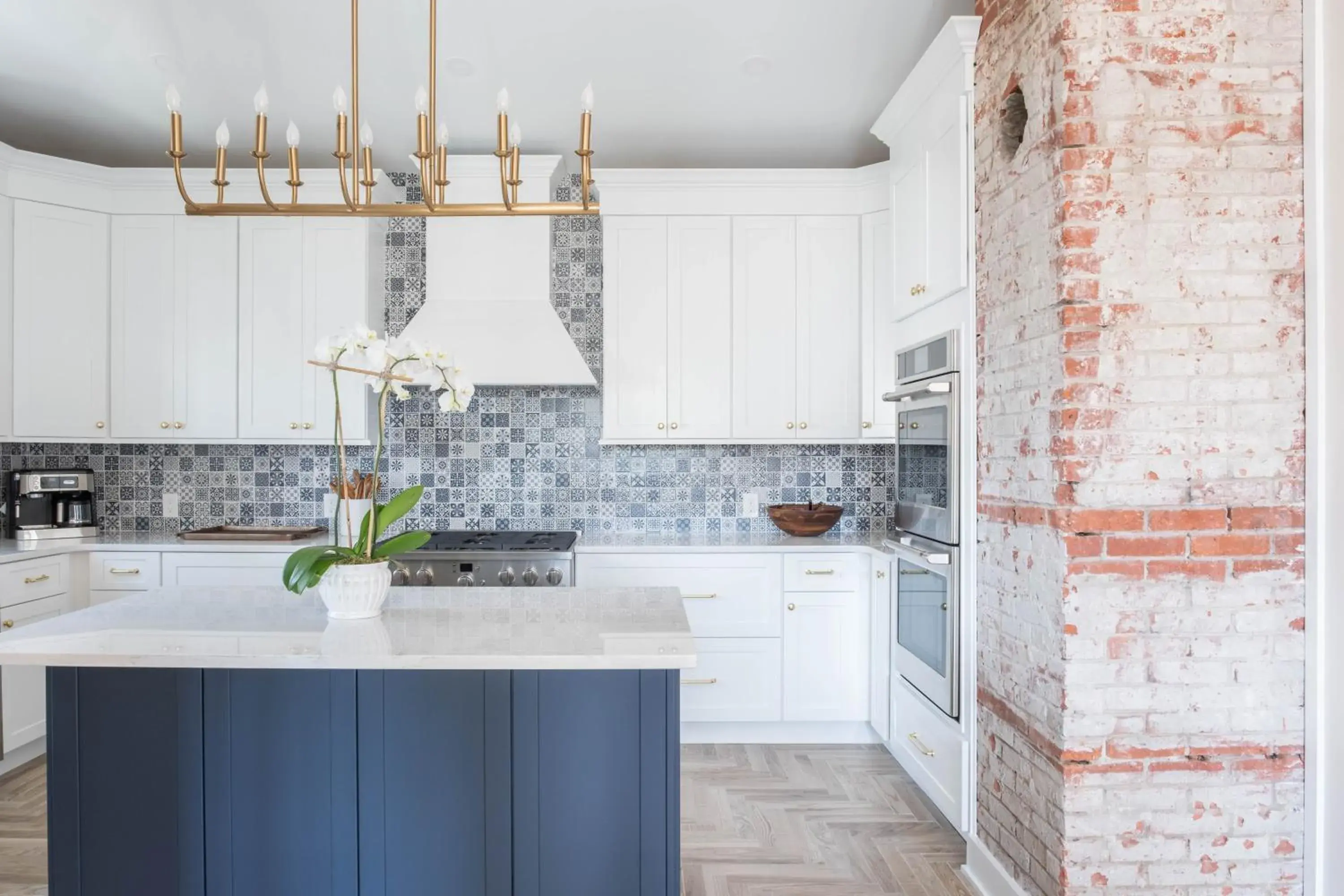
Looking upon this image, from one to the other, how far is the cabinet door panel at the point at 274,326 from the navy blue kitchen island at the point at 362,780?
84.5 inches

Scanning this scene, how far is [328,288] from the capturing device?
3691 millimetres

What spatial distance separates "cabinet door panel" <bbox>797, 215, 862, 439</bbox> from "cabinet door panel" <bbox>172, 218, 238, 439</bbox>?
2715 millimetres

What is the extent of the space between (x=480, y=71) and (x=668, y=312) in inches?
50.9

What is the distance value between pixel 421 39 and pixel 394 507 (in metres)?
1.87

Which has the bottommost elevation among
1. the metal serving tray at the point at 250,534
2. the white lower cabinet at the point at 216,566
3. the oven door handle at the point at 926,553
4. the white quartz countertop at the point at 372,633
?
the white lower cabinet at the point at 216,566

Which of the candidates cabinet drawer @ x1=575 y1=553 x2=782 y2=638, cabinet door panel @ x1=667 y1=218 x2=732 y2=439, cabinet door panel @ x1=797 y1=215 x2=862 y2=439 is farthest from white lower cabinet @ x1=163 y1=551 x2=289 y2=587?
cabinet door panel @ x1=797 y1=215 x2=862 y2=439

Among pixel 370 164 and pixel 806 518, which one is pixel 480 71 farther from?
pixel 806 518

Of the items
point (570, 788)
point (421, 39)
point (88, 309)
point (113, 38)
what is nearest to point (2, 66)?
point (113, 38)

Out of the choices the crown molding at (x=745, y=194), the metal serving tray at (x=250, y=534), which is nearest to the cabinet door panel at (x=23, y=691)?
the metal serving tray at (x=250, y=534)

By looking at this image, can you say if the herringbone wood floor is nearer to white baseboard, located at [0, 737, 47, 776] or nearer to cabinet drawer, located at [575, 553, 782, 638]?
white baseboard, located at [0, 737, 47, 776]

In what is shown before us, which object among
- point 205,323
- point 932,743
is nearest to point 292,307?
point 205,323

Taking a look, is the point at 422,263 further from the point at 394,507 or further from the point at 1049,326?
the point at 1049,326

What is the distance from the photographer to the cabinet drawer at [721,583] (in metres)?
3.44

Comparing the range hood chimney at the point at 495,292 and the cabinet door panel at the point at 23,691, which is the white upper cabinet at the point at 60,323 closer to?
the cabinet door panel at the point at 23,691
